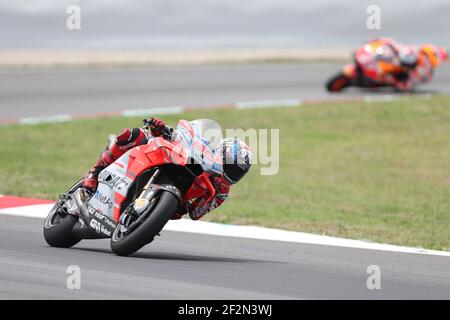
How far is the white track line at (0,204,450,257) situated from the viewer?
8.24 meters

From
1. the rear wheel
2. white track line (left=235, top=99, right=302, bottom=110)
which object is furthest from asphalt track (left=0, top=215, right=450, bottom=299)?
the rear wheel

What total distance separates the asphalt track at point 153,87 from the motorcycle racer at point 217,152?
9.33 m

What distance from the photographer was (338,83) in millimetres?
19859

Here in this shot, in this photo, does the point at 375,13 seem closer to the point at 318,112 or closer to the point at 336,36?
the point at 336,36

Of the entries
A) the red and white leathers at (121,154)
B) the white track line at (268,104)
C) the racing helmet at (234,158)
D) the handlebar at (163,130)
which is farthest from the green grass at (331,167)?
the handlebar at (163,130)

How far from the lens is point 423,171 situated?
13.5 meters

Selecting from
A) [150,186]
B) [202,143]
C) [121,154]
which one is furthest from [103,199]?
[202,143]

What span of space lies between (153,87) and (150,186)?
42.0 ft

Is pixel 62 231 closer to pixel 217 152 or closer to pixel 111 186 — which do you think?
pixel 111 186

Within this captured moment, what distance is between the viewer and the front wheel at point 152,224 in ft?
21.7

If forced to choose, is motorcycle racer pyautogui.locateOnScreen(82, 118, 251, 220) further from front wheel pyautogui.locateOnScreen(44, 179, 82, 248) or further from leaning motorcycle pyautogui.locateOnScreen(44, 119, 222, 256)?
front wheel pyautogui.locateOnScreen(44, 179, 82, 248)

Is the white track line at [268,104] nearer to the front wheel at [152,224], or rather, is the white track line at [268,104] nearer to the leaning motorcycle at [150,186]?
the leaning motorcycle at [150,186]

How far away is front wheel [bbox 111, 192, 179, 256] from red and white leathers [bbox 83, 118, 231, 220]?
437 mm
